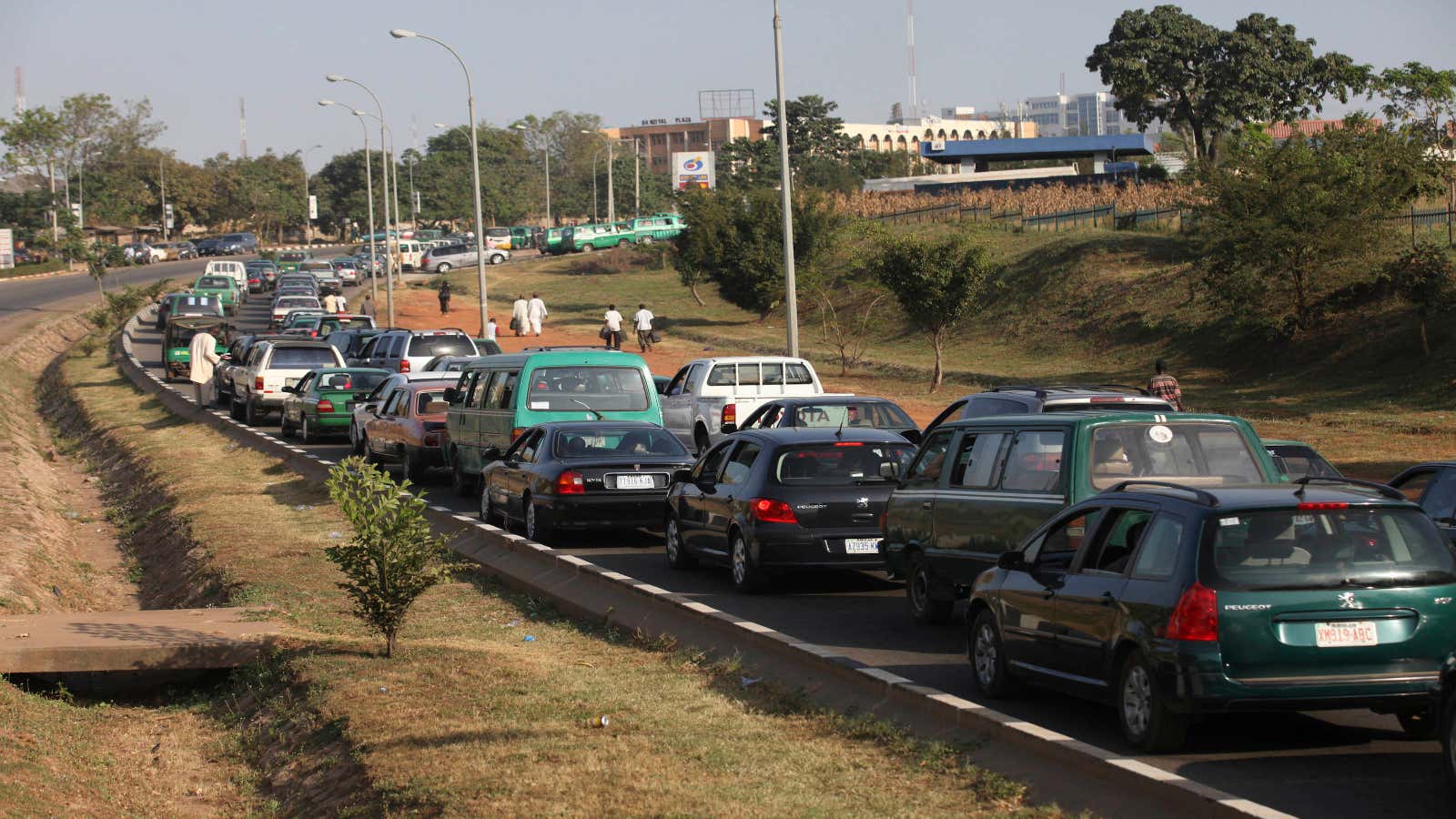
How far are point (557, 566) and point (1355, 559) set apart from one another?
328 inches

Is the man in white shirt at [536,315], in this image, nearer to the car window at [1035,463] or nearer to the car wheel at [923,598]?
the car wheel at [923,598]

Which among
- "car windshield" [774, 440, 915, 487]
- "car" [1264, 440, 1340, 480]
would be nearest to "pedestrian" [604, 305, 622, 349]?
"car" [1264, 440, 1340, 480]

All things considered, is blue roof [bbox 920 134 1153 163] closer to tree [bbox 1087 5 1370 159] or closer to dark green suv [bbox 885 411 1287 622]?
tree [bbox 1087 5 1370 159]

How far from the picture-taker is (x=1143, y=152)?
320ft

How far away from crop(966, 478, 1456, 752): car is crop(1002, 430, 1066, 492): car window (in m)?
2.51

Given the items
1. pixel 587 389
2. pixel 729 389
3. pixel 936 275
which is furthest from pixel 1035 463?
pixel 936 275

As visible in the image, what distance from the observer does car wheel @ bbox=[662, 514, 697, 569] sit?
15625mm

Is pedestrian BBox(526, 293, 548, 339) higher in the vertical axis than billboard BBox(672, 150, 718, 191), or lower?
lower

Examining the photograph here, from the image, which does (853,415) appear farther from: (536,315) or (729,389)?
(536,315)

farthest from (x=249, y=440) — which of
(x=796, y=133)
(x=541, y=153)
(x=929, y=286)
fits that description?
(x=541, y=153)

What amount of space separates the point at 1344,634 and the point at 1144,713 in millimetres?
1026

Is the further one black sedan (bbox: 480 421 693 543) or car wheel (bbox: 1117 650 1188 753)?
black sedan (bbox: 480 421 693 543)

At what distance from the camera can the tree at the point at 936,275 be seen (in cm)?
4072

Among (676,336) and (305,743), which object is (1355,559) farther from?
(676,336)
